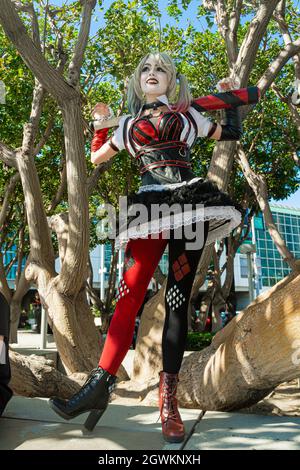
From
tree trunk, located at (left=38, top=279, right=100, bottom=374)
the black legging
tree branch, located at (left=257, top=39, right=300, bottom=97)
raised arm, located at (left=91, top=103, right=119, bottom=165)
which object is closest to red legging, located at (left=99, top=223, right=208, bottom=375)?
the black legging

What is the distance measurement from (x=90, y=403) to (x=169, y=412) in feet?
1.34

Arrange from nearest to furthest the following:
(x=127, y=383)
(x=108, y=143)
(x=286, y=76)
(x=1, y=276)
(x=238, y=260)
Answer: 1. (x=108, y=143)
2. (x=127, y=383)
3. (x=1, y=276)
4. (x=286, y=76)
5. (x=238, y=260)

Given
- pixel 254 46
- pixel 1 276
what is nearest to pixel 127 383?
pixel 254 46

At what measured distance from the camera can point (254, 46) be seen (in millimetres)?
4945

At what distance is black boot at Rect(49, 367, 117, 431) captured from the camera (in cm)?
213

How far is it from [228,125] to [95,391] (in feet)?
5.94

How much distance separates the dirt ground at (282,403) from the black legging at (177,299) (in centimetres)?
121

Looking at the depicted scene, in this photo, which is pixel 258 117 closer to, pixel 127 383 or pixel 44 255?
pixel 44 255

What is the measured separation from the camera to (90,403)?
2129 mm

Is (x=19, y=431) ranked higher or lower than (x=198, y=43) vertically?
lower

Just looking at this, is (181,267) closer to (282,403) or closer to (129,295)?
(129,295)

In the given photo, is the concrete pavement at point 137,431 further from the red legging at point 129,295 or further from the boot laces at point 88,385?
the red legging at point 129,295

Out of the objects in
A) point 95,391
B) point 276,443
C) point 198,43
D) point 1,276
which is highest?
point 198,43

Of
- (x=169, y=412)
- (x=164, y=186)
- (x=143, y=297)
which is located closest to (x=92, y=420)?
(x=169, y=412)
